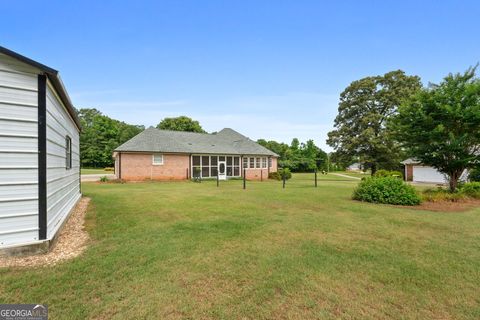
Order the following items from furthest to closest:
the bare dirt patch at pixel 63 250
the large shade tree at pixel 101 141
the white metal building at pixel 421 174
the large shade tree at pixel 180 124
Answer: the large shade tree at pixel 101 141 → the large shade tree at pixel 180 124 → the white metal building at pixel 421 174 → the bare dirt patch at pixel 63 250

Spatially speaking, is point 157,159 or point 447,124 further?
point 157,159

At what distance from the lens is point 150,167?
73.3 feet

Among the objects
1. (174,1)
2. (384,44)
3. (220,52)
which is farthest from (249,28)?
(384,44)

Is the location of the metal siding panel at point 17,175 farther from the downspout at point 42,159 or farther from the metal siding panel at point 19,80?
the metal siding panel at point 19,80

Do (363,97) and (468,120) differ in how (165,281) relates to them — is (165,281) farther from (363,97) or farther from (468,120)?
(363,97)

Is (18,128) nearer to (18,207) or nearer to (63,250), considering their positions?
(18,207)

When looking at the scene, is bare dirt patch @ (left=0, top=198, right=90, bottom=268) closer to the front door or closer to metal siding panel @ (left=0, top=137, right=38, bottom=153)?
metal siding panel @ (left=0, top=137, right=38, bottom=153)

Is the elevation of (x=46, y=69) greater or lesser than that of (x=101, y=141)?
lesser

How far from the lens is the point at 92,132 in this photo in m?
52.2

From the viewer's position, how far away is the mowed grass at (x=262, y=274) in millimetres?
2725

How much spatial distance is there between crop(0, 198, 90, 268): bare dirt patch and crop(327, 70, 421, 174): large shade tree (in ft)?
95.1

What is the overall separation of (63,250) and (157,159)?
1869cm

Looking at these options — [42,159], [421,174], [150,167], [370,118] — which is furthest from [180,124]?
[42,159]

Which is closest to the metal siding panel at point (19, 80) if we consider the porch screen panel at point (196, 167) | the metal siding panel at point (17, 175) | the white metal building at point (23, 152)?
the white metal building at point (23, 152)
